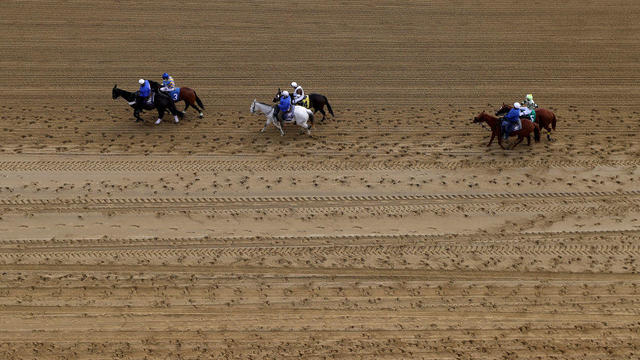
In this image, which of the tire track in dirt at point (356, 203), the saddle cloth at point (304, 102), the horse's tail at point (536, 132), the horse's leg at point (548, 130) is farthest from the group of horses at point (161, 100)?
the horse's leg at point (548, 130)

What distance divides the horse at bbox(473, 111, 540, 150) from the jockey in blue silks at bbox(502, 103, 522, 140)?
100 mm

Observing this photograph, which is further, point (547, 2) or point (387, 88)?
point (547, 2)

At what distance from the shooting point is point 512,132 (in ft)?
37.6

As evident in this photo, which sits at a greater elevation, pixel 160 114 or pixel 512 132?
pixel 160 114

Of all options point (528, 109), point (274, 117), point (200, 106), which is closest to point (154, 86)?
point (200, 106)

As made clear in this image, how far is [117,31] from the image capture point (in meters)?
15.6

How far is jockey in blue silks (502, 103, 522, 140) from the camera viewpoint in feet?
36.8

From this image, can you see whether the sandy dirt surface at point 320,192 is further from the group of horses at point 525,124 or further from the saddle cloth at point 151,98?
the saddle cloth at point 151,98

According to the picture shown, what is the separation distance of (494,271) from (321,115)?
6378mm

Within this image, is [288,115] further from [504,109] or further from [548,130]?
[548,130]

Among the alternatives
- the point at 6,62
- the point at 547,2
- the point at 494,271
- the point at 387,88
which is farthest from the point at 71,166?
the point at 547,2

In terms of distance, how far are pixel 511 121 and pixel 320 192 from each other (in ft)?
16.6

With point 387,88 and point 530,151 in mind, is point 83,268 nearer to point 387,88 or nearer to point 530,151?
point 387,88

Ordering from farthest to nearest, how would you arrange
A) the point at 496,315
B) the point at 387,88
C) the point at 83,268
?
the point at 387,88 < the point at 83,268 < the point at 496,315
